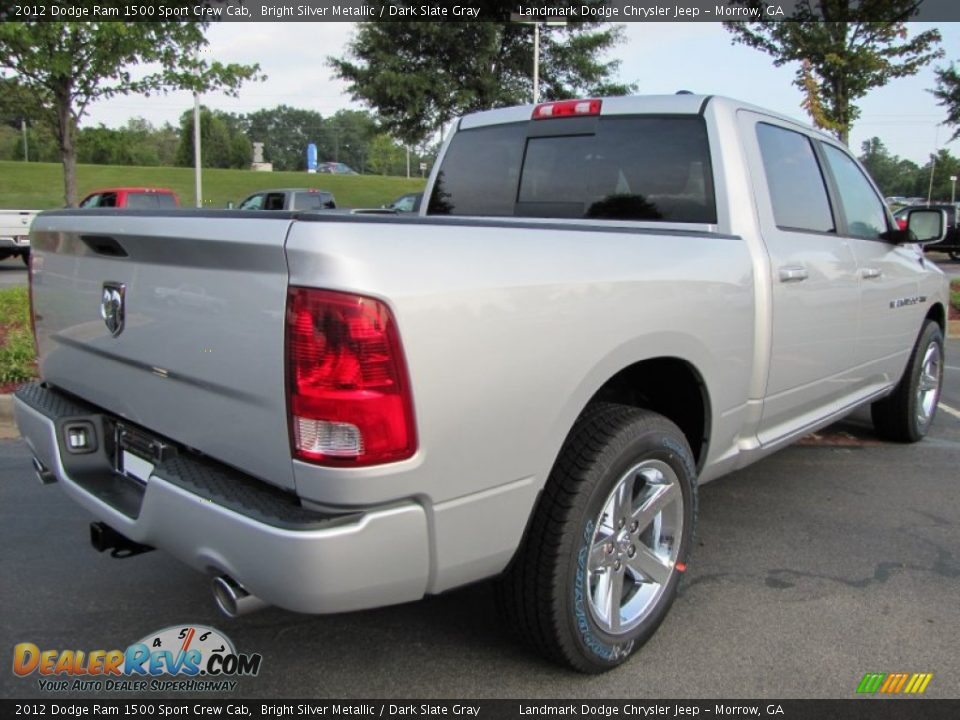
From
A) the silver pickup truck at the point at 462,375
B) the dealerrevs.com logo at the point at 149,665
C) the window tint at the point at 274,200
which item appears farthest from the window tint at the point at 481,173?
the window tint at the point at 274,200

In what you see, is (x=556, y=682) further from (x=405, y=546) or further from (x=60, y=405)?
(x=60, y=405)

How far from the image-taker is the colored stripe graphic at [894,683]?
2.43 m

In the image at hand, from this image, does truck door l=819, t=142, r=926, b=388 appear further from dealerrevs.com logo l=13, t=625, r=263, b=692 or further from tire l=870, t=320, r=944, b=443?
dealerrevs.com logo l=13, t=625, r=263, b=692

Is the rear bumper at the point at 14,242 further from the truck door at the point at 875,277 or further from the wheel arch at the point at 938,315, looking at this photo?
the wheel arch at the point at 938,315

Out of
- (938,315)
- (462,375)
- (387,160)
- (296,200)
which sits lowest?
(938,315)

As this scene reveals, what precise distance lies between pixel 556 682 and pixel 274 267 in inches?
60.6

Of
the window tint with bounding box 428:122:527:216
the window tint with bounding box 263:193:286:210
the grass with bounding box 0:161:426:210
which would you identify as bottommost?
the window tint with bounding box 428:122:527:216

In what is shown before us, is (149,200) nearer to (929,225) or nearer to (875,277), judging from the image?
(929,225)

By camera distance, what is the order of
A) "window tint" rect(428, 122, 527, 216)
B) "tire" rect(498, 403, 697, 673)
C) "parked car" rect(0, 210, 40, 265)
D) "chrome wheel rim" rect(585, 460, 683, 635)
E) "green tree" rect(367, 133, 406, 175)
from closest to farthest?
"tire" rect(498, 403, 697, 673)
"chrome wheel rim" rect(585, 460, 683, 635)
"window tint" rect(428, 122, 527, 216)
"parked car" rect(0, 210, 40, 265)
"green tree" rect(367, 133, 406, 175)

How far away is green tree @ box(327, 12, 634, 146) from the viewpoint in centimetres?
2111

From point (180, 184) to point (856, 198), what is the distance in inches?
2184

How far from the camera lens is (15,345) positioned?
6160 mm

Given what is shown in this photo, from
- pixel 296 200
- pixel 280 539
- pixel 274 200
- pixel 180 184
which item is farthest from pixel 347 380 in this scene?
pixel 180 184

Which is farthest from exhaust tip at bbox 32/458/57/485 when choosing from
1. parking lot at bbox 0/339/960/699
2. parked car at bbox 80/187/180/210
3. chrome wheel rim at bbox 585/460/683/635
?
parked car at bbox 80/187/180/210
